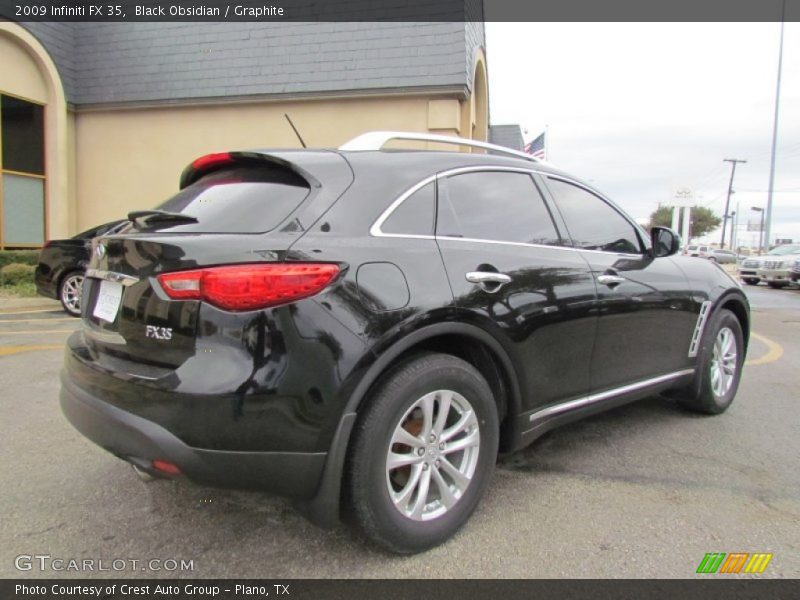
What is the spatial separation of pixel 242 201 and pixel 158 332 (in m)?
0.64

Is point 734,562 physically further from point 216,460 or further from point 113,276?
point 113,276

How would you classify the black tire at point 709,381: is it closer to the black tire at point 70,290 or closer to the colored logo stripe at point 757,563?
the colored logo stripe at point 757,563

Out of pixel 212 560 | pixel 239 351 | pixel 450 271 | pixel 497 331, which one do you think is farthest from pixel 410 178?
pixel 212 560

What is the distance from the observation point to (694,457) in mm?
3508

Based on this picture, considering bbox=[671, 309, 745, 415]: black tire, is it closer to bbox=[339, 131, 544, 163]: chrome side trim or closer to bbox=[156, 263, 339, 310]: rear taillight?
bbox=[339, 131, 544, 163]: chrome side trim

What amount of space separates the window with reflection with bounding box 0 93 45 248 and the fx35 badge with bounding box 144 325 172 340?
12299mm

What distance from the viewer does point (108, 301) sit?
2461 millimetres

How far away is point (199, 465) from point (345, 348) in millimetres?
650

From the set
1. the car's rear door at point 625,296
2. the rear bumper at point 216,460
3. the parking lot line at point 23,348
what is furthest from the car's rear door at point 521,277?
the parking lot line at point 23,348

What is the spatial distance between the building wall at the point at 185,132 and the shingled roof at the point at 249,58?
0.35 metres

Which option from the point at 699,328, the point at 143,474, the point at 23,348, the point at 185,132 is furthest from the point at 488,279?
the point at 185,132

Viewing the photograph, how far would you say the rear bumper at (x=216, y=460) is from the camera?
2.04 meters

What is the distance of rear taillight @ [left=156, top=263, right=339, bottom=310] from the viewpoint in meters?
2.05

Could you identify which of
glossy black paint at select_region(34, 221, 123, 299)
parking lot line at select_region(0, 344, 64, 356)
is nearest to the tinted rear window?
parking lot line at select_region(0, 344, 64, 356)
